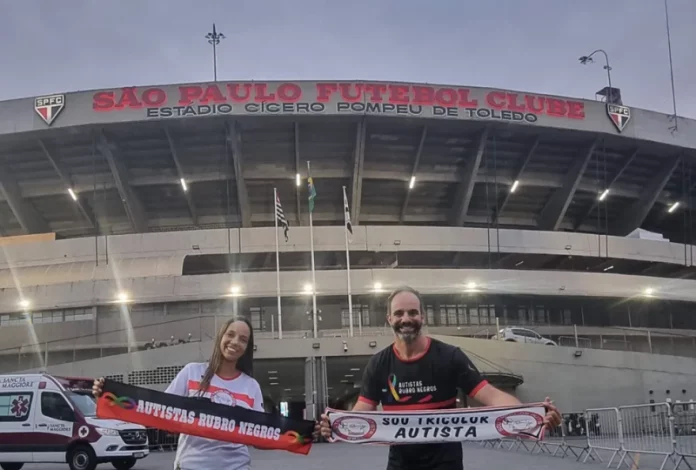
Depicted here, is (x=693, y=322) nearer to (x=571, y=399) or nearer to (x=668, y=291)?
(x=668, y=291)

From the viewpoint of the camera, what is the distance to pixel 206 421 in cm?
482

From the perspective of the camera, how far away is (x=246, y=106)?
40.7 meters

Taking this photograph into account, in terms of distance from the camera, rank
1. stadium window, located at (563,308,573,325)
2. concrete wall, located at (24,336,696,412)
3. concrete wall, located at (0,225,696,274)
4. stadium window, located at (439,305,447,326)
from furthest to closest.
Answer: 1. stadium window, located at (563,308,573,325)
2. stadium window, located at (439,305,447,326)
3. concrete wall, located at (0,225,696,274)
4. concrete wall, located at (24,336,696,412)

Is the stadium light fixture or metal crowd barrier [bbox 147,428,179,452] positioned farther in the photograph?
the stadium light fixture

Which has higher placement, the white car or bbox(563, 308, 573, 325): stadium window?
bbox(563, 308, 573, 325): stadium window

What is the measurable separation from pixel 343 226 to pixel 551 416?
41.1m

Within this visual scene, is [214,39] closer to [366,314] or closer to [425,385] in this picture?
[366,314]

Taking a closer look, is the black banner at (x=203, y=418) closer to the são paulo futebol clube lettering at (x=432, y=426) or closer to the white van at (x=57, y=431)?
the são paulo futebol clube lettering at (x=432, y=426)

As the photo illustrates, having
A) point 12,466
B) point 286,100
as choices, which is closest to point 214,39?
point 286,100

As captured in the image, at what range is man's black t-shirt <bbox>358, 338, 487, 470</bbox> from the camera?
4.53m

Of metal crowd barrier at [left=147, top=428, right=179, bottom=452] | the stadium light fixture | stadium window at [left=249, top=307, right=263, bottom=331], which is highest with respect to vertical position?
the stadium light fixture

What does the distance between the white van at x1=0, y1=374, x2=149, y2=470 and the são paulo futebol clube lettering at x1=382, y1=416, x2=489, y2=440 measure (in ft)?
43.1

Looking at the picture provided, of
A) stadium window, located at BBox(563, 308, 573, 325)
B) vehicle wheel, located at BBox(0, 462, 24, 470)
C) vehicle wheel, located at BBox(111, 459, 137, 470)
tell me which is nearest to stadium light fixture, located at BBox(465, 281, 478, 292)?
stadium window, located at BBox(563, 308, 573, 325)

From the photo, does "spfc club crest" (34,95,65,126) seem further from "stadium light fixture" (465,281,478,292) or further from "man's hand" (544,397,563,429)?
"man's hand" (544,397,563,429)
